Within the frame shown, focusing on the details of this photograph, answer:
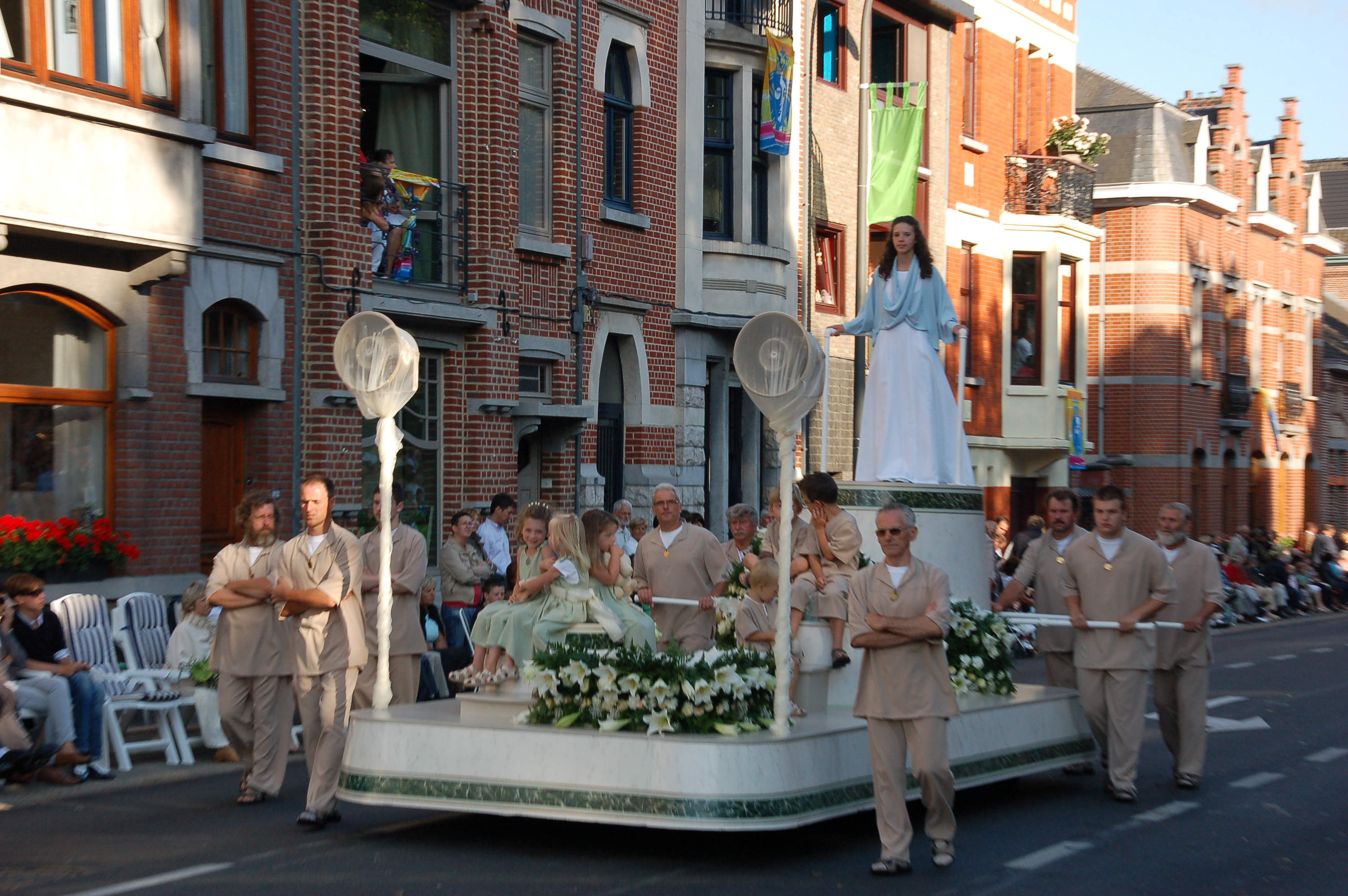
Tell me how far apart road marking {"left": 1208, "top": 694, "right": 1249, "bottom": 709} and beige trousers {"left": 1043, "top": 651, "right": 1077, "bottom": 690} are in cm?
478

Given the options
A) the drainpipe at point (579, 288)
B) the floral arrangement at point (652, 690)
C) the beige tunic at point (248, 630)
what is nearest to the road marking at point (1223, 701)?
the drainpipe at point (579, 288)

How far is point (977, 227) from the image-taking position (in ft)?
108

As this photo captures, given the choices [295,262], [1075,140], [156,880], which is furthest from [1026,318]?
[156,880]

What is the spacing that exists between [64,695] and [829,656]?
16.8 ft

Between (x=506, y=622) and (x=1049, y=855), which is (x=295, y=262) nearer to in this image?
(x=506, y=622)

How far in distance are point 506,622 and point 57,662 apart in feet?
12.0

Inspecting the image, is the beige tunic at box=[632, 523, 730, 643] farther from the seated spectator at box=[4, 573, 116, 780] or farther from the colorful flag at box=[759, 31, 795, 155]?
the colorful flag at box=[759, 31, 795, 155]

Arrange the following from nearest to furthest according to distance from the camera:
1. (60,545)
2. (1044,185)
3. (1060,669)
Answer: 1. (1060,669)
2. (60,545)
3. (1044,185)

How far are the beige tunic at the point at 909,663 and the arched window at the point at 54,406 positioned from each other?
335 inches

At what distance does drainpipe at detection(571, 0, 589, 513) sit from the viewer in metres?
21.2

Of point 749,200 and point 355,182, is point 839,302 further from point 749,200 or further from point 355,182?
point 355,182

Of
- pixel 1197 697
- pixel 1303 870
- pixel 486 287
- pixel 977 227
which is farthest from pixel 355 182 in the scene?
pixel 977 227

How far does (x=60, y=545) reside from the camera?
46.0 ft

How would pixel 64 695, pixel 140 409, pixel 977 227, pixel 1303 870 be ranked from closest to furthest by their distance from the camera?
pixel 1303 870 < pixel 64 695 < pixel 140 409 < pixel 977 227
